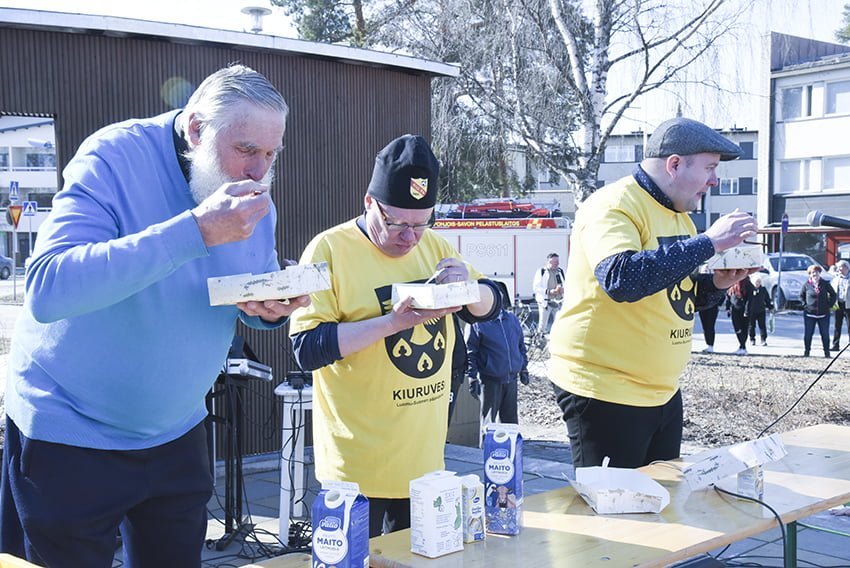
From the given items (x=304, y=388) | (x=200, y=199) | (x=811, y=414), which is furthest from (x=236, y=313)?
(x=811, y=414)

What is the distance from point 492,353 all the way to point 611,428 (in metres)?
4.15

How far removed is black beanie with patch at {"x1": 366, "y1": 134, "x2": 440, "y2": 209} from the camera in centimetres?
260

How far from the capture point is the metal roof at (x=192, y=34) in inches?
217

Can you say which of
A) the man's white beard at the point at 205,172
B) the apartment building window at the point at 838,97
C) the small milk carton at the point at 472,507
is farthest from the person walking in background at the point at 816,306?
the apartment building window at the point at 838,97

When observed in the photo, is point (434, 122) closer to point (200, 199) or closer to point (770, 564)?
point (770, 564)

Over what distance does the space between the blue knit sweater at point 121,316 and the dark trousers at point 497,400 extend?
5171mm

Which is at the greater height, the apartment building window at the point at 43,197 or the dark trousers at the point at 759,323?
the apartment building window at the point at 43,197

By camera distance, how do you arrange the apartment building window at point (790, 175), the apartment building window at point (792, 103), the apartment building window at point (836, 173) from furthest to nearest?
the apartment building window at point (790, 175), the apartment building window at point (792, 103), the apartment building window at point (836, 173)

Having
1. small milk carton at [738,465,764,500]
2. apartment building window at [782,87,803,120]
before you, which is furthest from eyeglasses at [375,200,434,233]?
apartment building window at [782,87,803,120]

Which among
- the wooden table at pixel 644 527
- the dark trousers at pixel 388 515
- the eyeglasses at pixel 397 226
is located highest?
the eyeglasses at pixel 397 226

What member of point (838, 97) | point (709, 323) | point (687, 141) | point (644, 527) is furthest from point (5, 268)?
point (644, 527)

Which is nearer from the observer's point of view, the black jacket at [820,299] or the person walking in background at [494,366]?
the person walking in background at [494,366]

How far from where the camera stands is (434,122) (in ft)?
57.5

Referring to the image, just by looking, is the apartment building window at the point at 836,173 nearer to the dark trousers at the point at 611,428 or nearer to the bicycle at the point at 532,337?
the bicycle at the point at 532,337
